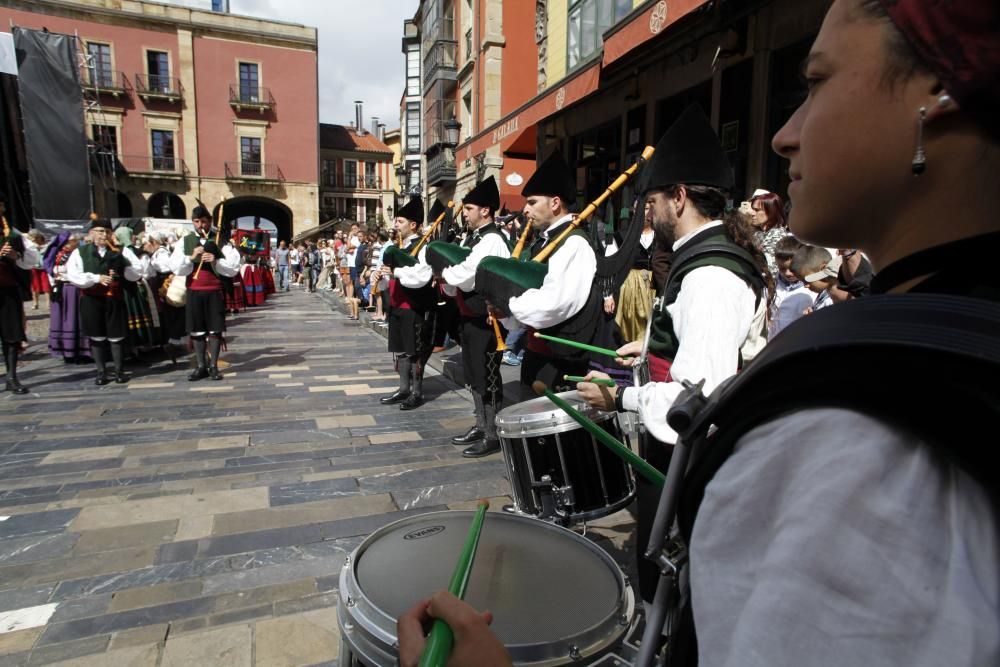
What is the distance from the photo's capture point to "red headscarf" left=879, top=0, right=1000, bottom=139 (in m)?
0.51

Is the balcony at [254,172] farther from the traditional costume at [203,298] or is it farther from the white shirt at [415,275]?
the white shirt at [415,275]

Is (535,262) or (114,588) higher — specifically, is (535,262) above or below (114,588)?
above

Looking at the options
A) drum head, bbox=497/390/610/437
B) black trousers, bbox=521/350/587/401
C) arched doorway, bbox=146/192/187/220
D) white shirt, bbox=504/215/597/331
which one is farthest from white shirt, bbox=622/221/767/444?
arched doorway, bbox=146/192/187/220

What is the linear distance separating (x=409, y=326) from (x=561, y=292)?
3.16 m

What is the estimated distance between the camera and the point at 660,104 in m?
9.20

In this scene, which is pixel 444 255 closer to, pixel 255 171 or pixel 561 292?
pixel 561 292

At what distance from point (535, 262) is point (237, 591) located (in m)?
2.42

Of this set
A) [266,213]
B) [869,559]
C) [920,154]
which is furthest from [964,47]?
[266,213]

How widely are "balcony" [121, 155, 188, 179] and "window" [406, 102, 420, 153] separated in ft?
46.6

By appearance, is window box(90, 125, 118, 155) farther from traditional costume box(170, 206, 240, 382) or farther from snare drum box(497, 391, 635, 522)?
snare drum box(497, 391, 635, 522)

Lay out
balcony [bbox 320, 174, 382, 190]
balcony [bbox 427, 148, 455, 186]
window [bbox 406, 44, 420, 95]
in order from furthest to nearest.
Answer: balcony [bbox 320, 174, 382, 190], window [bbox 406, 44, 420, 95], balcony [bbox 427, 148, 455, 186]

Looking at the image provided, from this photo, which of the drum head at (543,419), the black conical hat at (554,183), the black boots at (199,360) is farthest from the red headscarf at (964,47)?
the black boots at (199,360)

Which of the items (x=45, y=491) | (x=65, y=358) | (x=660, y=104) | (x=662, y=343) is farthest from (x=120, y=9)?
(x=662, y=343)

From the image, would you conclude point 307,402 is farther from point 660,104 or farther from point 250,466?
point 660,104
